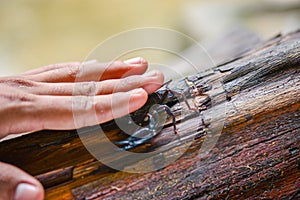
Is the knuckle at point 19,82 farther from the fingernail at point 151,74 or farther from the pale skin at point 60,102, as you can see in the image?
the fingernail at point 151,74

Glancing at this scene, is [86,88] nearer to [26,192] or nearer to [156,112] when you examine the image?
[156,112]

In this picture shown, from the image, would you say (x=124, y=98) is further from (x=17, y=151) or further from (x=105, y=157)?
(x=17, y=151)

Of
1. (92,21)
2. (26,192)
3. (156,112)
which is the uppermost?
(92,21)

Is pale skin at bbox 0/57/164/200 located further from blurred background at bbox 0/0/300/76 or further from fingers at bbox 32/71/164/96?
blurred background at bbox 0/0/300/76

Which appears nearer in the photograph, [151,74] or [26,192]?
[26,192]

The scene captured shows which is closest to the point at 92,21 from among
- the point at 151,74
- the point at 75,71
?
the point at 75,71

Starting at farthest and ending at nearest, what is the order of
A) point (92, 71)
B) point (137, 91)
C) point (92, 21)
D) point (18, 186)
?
point (92, 21) < point (92, 71) < point (137, 91) < point (18, 186)

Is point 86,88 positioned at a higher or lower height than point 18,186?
higher
